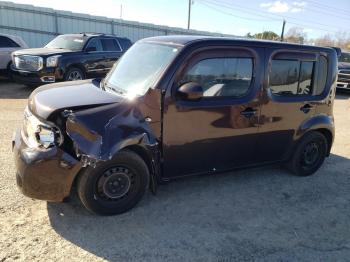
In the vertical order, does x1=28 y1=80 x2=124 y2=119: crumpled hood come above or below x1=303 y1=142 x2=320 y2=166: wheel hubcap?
above

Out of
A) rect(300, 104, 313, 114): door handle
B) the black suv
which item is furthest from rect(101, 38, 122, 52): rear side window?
rect(300, 104, 313, 114): door handle

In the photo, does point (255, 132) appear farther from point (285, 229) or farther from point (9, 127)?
point (9, 127)

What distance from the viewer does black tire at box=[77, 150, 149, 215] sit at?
11.6 feet

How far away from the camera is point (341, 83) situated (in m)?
16.3

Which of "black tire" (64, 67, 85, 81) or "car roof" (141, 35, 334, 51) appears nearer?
"car roof" (141, 35, 334, 51)

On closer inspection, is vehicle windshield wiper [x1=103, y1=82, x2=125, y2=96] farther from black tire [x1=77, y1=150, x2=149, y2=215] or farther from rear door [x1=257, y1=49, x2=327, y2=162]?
rear door [x1=257, y1=49, x2=327, y2=162]

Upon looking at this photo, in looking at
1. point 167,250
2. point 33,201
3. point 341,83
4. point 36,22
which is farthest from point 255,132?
point 36,22

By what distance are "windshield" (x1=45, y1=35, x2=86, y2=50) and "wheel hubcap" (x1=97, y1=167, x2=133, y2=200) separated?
8614mm

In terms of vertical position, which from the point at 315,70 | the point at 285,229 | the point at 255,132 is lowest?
the point at 285,229

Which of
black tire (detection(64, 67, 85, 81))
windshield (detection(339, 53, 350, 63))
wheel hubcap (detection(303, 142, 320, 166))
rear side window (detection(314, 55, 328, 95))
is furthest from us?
windshield (detection(339, 53, 350, 63))

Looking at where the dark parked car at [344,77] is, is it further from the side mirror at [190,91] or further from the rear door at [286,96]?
the side mirror at [190,91]

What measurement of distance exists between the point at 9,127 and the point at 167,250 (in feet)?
16.1

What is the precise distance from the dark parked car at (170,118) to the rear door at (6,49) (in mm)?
9409

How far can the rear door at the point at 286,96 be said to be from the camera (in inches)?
179
